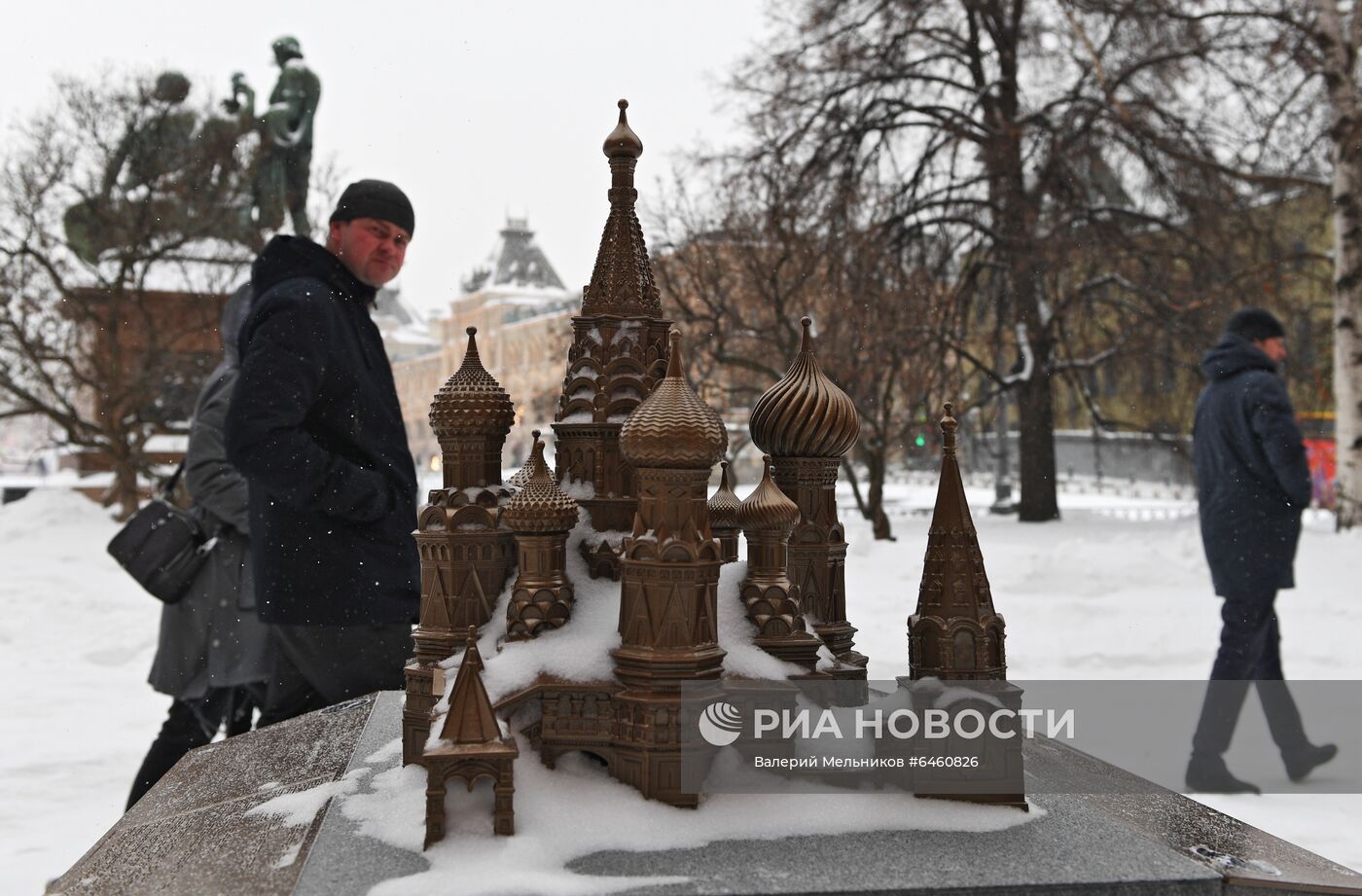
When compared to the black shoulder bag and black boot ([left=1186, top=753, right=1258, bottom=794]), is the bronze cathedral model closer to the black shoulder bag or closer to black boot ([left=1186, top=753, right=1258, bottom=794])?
the black shoulder bag

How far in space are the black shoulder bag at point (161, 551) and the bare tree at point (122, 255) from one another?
53.7 ft

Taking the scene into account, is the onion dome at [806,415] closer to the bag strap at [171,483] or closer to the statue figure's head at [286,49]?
the bag strap at [171,483]

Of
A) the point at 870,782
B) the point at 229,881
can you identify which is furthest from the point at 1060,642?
the point at 229,881

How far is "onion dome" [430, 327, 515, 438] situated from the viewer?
2.55 meters

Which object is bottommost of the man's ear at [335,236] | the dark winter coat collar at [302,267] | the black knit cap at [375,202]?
the dark winter coat collar at [302,267]

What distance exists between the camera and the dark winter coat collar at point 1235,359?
226 inches

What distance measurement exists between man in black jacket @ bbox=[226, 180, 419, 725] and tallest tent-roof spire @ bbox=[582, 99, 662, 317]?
120 centimetres

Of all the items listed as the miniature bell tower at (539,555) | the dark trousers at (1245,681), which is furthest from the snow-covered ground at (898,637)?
the miniature bell tower at (539,555)

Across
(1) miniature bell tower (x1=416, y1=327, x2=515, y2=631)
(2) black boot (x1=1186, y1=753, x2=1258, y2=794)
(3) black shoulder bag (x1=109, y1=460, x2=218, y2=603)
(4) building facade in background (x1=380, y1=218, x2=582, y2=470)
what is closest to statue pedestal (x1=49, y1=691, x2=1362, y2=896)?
(1) miniature bell tower (x1=416, y1=327, x2=515, y2=631)

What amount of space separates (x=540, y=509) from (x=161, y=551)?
2988 millimetres

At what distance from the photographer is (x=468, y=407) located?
2.56 metres

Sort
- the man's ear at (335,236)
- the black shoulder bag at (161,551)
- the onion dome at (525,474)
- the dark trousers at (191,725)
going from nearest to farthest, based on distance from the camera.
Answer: the onion dome at (525,474) < the man's ear at (335,236) < the dark trousers at (191,725) < the black shoulder bag at (161,551)

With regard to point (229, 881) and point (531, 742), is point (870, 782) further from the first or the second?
point (229, 881)

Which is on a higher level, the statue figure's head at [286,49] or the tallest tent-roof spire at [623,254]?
the statue figure's head at [286,49]
